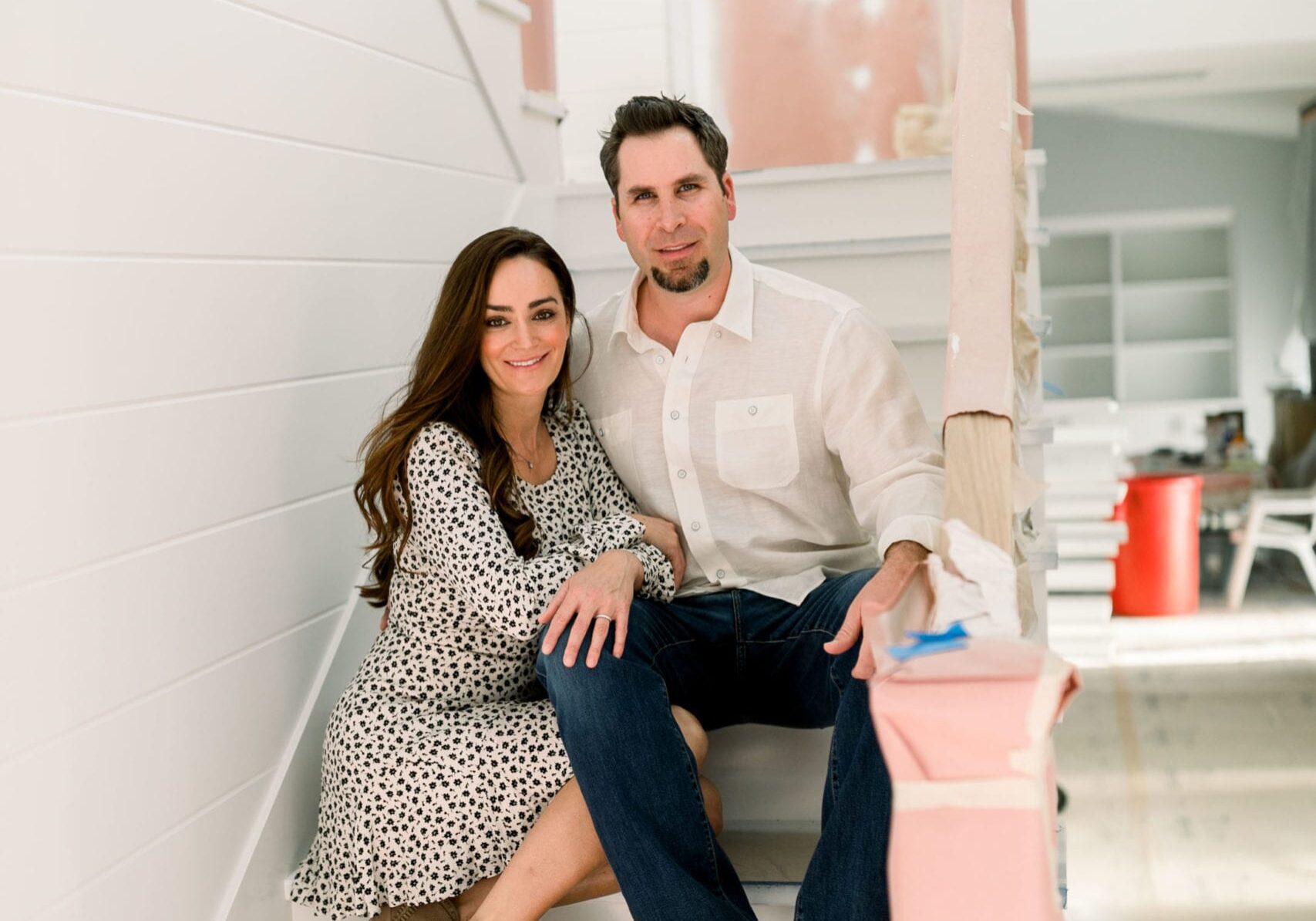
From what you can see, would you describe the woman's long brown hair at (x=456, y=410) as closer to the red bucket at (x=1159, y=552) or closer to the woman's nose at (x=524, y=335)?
the woman's nose at (x=524, y=335)

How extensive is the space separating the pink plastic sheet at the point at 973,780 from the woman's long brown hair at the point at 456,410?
3.09 feet

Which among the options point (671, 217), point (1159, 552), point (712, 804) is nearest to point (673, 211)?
point (671, 217)

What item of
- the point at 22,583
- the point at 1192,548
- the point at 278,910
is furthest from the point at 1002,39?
the point at 1192,548

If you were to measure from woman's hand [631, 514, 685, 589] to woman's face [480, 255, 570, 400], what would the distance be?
248mm

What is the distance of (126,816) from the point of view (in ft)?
4.59

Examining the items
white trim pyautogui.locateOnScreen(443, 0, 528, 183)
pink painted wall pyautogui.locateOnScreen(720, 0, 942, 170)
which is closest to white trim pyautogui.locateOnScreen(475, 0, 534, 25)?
white trim pyautogui.locateOnScreen(443, 0, 528, 183)

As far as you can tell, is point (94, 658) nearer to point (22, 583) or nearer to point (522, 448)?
point (22, 583)

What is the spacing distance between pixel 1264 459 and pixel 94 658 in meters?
8.45

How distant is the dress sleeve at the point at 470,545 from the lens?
1598 millimetres

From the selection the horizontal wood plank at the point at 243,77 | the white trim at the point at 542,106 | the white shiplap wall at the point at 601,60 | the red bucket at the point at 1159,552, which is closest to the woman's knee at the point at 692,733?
the horizontal wood plank at the point at 243,77

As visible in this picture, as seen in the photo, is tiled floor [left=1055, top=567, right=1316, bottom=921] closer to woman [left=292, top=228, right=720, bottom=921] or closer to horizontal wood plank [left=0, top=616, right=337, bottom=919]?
woman [left=292, top=228, right=720, bottom=921]

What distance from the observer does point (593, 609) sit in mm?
1547

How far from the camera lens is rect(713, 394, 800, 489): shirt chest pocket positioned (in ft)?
5.99

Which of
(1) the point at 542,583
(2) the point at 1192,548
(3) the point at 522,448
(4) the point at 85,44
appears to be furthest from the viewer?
(2) the point at 1192,548
